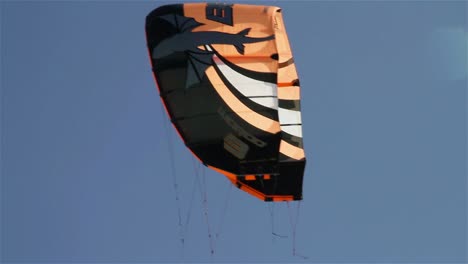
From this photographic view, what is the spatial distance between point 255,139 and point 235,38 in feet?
14.1

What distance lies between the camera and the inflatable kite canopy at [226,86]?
106ft

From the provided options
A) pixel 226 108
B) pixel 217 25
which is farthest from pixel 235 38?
pixel 226 108

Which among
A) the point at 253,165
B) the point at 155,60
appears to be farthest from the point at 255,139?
the point at 155,60

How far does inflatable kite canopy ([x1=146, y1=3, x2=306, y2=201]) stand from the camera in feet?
106

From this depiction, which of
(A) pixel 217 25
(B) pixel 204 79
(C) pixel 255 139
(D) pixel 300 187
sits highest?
(A) pixel 217 25

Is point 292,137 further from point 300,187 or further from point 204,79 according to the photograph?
point 204,79

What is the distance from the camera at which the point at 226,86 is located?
32875 millimetres

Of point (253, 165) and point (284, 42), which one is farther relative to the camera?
point (284, 42)

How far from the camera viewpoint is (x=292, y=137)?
36.3m

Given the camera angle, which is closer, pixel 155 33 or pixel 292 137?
pixel 155 33

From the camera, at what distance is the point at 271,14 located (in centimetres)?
3353

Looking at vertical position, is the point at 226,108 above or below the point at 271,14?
below

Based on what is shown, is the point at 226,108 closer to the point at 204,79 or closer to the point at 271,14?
the point at 204,79

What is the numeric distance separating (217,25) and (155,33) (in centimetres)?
256
